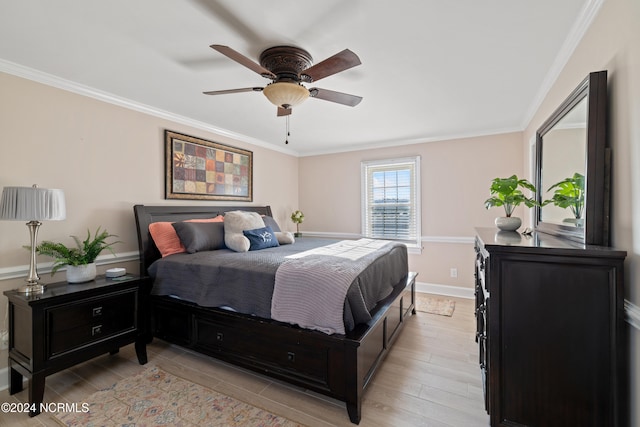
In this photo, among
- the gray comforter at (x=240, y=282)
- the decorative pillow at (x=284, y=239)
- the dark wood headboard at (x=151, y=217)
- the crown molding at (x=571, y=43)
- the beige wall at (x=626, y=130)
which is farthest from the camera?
the decorative pillow at (x=284, y=239)

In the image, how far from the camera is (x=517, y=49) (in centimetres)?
192

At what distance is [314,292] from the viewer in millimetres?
1880

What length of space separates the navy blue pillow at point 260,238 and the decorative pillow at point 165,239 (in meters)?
0.68

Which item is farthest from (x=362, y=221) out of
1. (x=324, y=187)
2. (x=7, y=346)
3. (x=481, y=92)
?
(x=7, y=346)

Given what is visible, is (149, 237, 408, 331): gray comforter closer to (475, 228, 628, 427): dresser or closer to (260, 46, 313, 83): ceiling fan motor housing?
(475, 228, 628, 427): dresser

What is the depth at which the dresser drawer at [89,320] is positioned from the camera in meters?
1.93

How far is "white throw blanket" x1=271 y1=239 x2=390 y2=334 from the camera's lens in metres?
1.80

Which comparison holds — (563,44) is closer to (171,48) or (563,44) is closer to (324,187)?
(171,48)

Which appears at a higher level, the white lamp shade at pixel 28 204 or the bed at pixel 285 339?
the white lamp shade at pixel 28 204

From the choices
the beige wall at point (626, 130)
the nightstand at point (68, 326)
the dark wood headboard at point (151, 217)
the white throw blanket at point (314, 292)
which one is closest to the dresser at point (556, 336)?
the beige wall at point (626, 130)

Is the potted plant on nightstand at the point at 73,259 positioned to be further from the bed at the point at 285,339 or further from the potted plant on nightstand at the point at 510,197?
the potted plant on nightstand at the point at 510,197

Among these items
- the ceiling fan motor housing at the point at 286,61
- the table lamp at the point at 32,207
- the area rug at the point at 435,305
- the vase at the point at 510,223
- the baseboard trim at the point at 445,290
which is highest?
the ceiling fan motor housing at the point at 286,61

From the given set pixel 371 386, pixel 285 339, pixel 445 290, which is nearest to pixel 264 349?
pixel 285 339

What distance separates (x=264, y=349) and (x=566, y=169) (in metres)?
2.41
